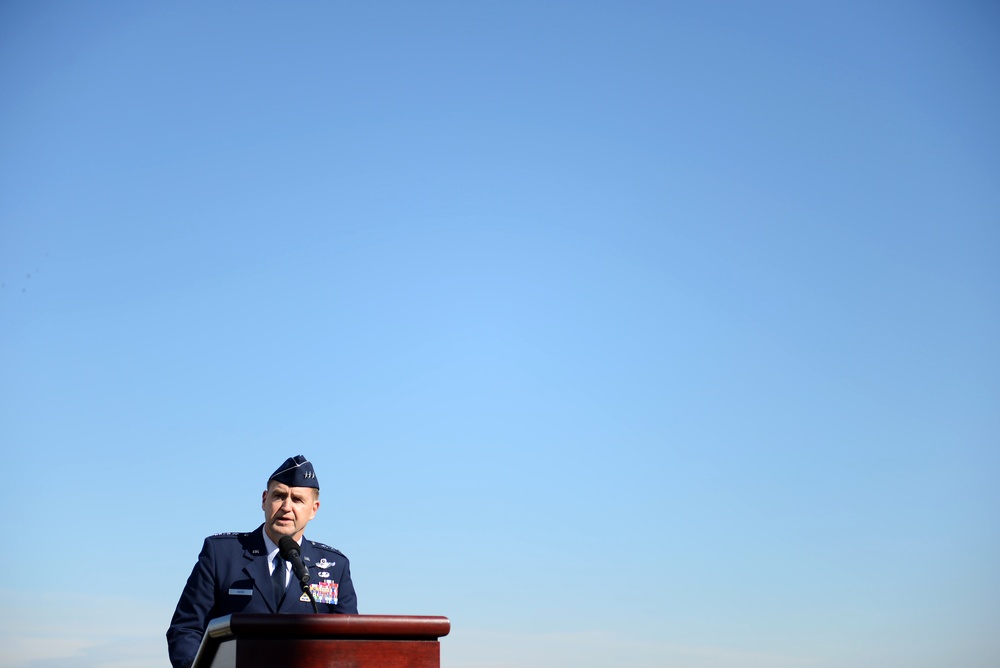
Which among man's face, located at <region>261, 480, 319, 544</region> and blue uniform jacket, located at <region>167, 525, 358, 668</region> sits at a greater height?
man's face, located at <region>261, 480, 319, 544</region>

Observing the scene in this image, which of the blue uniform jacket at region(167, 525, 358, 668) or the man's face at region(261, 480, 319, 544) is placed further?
the man's face at region(261, 480, 319, 544)

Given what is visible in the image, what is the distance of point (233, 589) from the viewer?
14.4 ft

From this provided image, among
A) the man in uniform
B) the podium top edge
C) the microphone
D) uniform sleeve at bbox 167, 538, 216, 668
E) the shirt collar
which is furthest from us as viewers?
the shirt collar

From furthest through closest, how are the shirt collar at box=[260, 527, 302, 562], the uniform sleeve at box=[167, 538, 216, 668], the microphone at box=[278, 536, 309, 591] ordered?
the shirt collar at box=[260, 527, 302, 562]
the uniform sleeve at box=[167, 538, 216, 668]
the microphone at box=[278, 536, 309, 591]

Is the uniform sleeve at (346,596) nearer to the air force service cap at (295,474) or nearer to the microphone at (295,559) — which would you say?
the air force service cap at (295,474)

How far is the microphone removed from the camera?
12.0 ft

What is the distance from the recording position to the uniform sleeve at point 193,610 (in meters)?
4.24

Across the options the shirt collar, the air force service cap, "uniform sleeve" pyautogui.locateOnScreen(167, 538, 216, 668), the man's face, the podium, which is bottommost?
the podium

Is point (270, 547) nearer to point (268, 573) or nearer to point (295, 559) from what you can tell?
point (268, 573)

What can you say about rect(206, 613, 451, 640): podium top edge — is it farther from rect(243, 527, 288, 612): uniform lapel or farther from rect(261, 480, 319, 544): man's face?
rect(261, 480, 319, 544): man's face

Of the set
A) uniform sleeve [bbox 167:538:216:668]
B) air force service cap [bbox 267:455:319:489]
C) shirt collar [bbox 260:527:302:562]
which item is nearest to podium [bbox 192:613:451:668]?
uniform sleeve [bbox 167:538:216:668]

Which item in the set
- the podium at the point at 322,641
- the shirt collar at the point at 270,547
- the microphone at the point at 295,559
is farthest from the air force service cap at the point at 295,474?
the podium at the point at 322,641

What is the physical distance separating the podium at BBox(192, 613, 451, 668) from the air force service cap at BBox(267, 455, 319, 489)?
4.43 feet

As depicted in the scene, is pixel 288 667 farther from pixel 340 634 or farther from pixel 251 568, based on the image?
pixel 251 568
